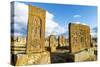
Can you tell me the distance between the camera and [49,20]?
276 cm

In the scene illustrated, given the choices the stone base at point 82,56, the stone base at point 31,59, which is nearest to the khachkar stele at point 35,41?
the stone base at point 31,59

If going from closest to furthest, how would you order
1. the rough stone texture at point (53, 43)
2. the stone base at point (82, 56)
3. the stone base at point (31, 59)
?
the stone base at point (31, 59)
the rough stone texture at point (53, 43)
the stone base at point (82, 56)

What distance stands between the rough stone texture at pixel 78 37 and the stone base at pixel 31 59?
0.37m

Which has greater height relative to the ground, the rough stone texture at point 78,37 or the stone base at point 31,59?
the rough stone texture at point 78,37

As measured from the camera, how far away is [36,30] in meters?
2.68

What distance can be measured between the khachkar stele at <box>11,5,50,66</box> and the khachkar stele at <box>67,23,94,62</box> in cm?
35

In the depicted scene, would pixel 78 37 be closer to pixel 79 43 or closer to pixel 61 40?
pixel 79 43

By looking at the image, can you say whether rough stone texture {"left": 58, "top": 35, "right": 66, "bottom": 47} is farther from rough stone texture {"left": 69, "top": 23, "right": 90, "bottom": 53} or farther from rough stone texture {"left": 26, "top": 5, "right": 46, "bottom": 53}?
rough stone texture {"left": 26, "top": 5, "right": 46, "bottom": 53}

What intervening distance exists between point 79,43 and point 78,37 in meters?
0.08

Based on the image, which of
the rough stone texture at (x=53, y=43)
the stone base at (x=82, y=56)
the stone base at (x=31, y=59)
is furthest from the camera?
the stone base at (x=82, y=56)

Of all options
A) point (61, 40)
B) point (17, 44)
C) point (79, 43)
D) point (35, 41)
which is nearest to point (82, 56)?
point (79, 43)

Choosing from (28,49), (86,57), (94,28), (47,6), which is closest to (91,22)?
(94,28)

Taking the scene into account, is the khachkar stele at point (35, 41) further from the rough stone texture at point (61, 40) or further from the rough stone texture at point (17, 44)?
the rough stone texture at point (61, 40)

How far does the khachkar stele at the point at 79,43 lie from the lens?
2.91 meters
